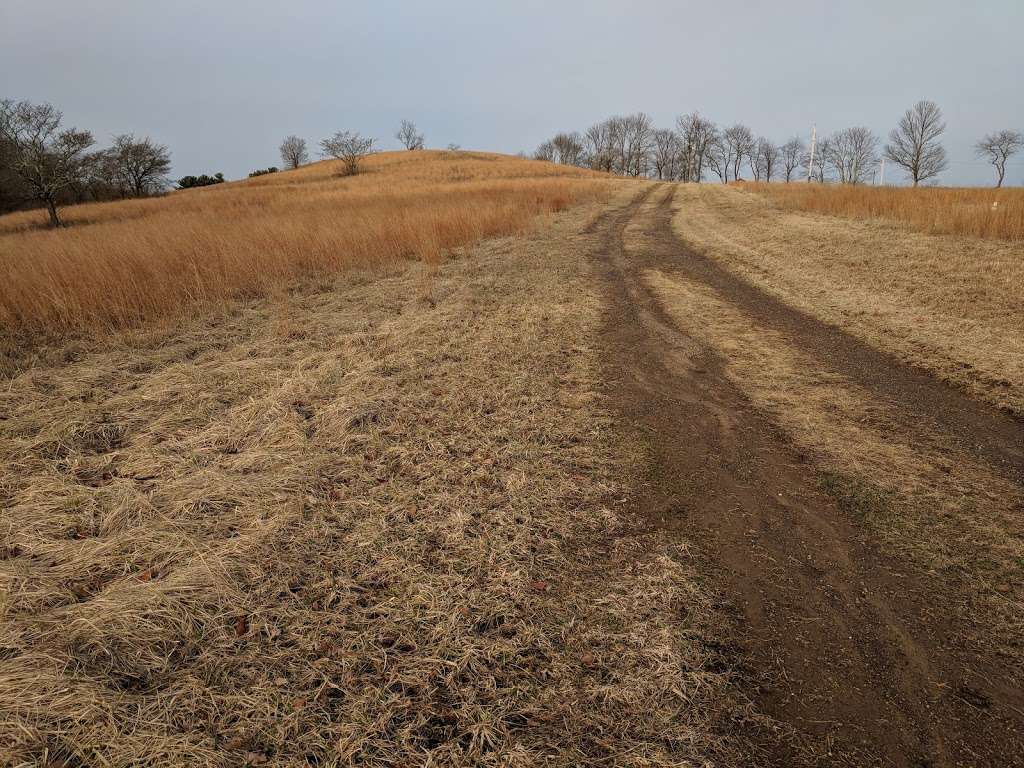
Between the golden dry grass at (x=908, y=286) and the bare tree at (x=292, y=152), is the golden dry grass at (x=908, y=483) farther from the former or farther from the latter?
the bare tree at (x=292, y=152)

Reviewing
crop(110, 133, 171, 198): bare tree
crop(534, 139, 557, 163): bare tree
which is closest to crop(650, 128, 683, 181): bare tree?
crop(534, 139, 557, 163): bare tree

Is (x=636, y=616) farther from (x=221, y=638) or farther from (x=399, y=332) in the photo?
(x=399, y=332)

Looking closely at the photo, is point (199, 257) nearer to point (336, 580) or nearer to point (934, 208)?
point (336, 580)

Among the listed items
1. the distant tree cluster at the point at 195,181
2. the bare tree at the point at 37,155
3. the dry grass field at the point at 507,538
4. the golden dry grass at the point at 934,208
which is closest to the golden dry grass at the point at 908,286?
the dry grass field at the point at 507,538

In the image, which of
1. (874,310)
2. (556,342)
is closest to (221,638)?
(556,342)

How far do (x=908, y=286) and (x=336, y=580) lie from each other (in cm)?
837

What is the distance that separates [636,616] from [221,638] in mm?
1811

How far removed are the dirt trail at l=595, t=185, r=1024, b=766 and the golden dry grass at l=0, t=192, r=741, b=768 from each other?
26cm

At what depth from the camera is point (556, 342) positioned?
5.41m

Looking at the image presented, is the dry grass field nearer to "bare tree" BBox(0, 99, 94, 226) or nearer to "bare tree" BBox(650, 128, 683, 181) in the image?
"bare tree" BBox(0, 99, 94, 226)

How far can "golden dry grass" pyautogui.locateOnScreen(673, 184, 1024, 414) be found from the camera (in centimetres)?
465

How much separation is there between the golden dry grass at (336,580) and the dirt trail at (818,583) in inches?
10.2

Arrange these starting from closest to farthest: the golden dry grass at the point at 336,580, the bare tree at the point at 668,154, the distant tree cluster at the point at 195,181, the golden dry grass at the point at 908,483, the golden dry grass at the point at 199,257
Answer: the golden dry grass at the point at 336,580 → the golden dry grass at the point at 908,483 → the golden dry grass at the point at 199,257 → the distant tree cluster at the point at 195,181 → the bare tree at the point at 668,154

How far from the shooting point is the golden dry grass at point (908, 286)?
4.65 meters
